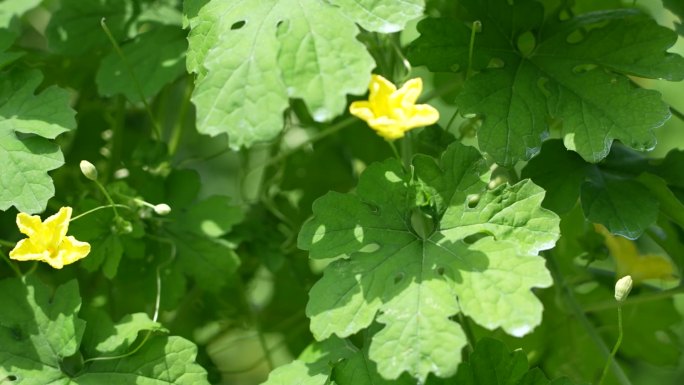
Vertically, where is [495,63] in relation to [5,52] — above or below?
below

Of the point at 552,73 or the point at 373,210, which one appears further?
the point at 552,73

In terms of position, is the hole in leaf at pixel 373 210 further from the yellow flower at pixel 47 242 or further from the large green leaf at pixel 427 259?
the yellow flower at pixel 47 242

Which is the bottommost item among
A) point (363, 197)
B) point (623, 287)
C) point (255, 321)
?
point (255, 321)

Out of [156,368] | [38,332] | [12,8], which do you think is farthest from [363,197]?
[12,8]

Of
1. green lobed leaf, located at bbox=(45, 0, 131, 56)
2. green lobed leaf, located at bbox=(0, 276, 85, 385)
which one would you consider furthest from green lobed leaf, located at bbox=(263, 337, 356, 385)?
green lobed leaf, located at bbox=(45, 0, 131, 56)

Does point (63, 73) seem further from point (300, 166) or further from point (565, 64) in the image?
point (565, 64)

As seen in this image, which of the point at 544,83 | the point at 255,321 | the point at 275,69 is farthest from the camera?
the point at 255,321

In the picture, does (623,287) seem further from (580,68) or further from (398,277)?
(580,68)

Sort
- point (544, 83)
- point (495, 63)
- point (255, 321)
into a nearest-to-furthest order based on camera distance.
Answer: point (544, 83), point (495, 63), point (255, 321)
